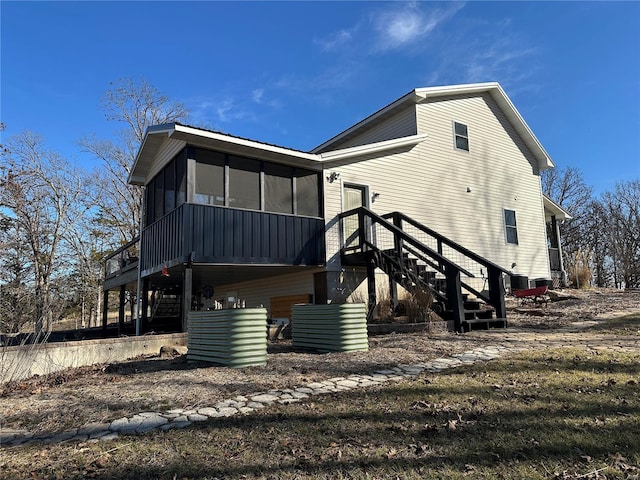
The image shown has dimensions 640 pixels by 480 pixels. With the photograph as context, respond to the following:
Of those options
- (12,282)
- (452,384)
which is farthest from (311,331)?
(12,282)

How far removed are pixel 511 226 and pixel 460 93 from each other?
5244 millimetres

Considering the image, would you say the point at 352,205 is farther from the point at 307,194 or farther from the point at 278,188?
the point at 278,188

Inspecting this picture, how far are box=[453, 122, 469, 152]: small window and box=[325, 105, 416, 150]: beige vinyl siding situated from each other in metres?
1.98

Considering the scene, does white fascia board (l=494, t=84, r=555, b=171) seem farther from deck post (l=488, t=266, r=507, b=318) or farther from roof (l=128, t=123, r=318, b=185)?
deck post (l=488, t=266, r=507, b=318)

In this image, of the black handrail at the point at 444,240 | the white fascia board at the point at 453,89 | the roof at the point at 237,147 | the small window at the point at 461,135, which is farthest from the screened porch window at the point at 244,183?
the small window at the point at 461,135

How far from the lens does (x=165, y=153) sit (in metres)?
10.7

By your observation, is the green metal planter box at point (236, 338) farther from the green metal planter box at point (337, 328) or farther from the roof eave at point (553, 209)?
the roof eave at point (553, 209)

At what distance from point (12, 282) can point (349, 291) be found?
61.1ft

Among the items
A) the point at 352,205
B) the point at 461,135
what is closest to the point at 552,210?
the point at 461,135

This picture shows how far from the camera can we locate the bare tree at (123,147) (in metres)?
25.3

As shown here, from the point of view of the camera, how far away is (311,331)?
672cm

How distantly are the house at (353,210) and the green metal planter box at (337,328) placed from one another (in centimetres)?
253

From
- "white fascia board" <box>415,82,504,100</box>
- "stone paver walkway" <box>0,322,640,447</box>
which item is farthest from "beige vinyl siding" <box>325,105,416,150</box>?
"stone paver walkway" <box>0,322,640,447</box>

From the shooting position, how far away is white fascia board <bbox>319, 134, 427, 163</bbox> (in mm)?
10660
